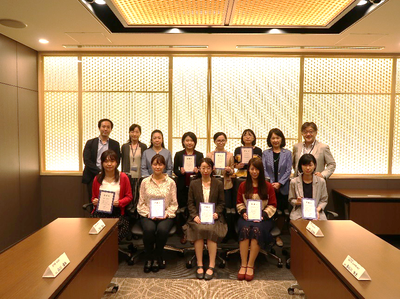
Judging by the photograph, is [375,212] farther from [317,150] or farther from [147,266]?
[147,266]

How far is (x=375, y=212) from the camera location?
4.03m

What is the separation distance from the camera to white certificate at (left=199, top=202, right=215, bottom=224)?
3.20m

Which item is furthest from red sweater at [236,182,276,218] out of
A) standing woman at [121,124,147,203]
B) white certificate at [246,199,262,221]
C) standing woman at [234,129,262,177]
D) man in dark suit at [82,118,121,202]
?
man in dark suit at [82,118,121,202]

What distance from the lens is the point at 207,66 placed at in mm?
4629

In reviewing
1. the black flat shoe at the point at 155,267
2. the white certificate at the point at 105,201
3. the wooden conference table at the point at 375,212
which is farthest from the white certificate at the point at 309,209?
the white certificate at the point at 105,201

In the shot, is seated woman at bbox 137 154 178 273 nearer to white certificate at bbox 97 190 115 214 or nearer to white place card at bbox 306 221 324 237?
white certificate at bbox 97 190 115 214

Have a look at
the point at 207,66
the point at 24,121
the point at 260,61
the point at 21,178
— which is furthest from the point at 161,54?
the point at 21,178

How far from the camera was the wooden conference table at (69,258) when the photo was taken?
1.58 meters

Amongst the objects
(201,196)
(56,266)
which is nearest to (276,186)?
(201,196)

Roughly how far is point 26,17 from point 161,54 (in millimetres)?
1924

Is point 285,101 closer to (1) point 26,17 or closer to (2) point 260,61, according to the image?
(2) point 260,61

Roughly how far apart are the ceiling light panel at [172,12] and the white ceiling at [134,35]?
0.97 ft

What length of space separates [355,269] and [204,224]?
172cm

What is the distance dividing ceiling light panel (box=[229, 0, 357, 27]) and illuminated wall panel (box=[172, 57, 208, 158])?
4.46ft
